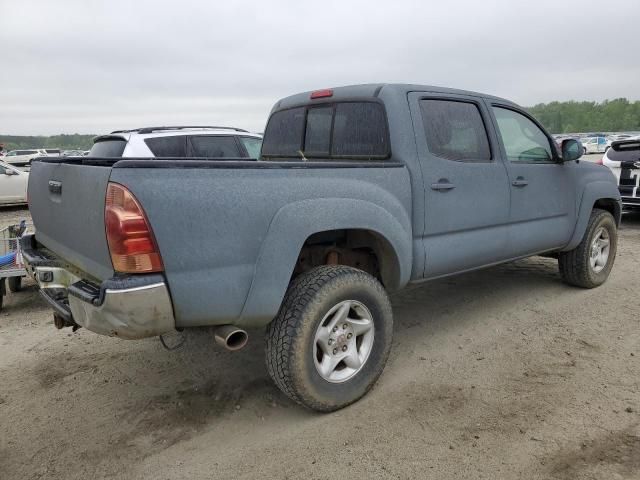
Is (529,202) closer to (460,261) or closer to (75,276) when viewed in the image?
(460,261)

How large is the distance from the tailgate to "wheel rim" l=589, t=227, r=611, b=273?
15.4 ft

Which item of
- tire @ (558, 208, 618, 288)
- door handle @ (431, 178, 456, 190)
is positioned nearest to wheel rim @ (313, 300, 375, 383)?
door handle @ (431, 178, 456, 190)

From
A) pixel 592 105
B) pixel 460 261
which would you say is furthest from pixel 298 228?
pixel 592 105

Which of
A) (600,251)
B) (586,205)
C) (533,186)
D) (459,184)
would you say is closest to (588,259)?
(600,251)

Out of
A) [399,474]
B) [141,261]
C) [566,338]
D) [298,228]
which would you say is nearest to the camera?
[141,261]

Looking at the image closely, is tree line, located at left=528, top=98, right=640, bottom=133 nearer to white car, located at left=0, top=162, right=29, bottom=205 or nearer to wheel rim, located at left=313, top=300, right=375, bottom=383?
white car, located at left=0, top=162, right=29, bottom=205

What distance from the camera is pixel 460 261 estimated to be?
371 centimetres

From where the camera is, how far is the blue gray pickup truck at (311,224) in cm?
232

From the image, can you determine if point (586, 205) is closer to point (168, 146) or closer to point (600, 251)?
point (600, 251)

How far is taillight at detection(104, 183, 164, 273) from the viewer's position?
2.22 m

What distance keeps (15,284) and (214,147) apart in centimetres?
313

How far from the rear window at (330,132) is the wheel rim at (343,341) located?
1.11m

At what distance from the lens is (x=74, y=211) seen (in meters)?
2.64

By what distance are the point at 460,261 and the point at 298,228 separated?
5.08ft
